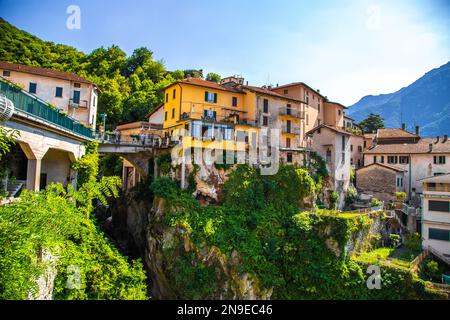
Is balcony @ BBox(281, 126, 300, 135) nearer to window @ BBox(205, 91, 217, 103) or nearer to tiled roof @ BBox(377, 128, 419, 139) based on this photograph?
window @ BBox(205, 91, 217, 103)

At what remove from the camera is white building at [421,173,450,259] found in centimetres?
2719

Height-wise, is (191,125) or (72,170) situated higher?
(191,125)

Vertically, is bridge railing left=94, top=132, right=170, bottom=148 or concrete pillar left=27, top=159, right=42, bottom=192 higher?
bridge railing left=94, top=132, right=170, bottom=148

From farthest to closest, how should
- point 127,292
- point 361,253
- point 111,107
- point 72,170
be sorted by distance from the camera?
point 111,107 → point 361,253 → point 72,170 → point 127,292

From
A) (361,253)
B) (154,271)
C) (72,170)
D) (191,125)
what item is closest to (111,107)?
(191,125)

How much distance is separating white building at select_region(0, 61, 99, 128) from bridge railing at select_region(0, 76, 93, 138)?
515 inches

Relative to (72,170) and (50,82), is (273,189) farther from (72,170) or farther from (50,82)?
(50,82)

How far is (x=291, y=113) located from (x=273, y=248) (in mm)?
17828

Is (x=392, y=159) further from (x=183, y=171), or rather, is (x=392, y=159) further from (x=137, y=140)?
(x=137, y=140)

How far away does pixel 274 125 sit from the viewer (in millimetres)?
32531

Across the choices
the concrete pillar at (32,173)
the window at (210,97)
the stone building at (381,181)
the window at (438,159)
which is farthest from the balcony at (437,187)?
the concrete pillar at (32,173)

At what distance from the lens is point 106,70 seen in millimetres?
58156

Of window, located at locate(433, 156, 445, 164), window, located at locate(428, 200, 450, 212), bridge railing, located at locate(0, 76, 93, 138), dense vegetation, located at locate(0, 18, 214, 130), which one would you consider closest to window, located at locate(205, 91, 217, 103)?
bridge railing, located at locate(0, 76, 93, 138)
